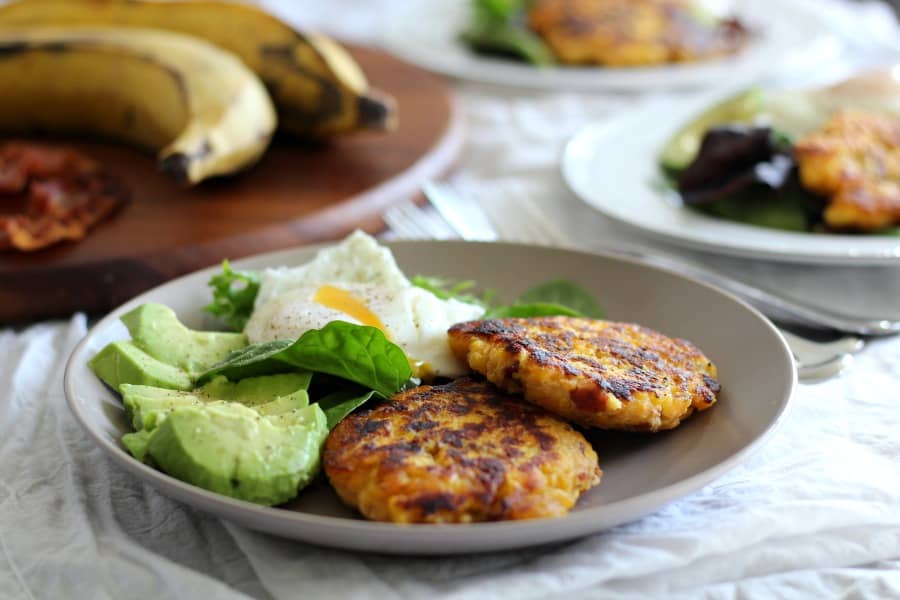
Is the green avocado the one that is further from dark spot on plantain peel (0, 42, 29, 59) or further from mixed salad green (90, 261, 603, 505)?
dark spot on plantain peel (0, 42, 29, 59)

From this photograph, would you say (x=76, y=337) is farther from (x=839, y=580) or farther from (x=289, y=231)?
(x=839, y=580)

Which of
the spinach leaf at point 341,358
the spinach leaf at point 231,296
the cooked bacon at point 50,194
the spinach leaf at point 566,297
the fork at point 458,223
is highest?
the spinach leaf at point 341,358

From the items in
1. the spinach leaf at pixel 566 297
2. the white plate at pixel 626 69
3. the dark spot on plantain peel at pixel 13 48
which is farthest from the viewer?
the white plate at pixel 626 69

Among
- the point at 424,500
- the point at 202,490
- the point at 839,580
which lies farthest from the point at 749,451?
the point at 202,490

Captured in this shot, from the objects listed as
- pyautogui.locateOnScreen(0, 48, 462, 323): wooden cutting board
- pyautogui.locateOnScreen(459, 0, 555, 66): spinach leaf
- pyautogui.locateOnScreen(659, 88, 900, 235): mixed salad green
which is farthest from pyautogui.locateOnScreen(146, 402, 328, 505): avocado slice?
pyautogui.locateOnScreen(459, 0, 555, 66): spinach leaf

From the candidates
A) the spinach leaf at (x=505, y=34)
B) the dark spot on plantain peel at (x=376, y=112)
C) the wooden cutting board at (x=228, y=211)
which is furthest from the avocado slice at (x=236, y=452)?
the spinach leaf at (x=505, y=34)

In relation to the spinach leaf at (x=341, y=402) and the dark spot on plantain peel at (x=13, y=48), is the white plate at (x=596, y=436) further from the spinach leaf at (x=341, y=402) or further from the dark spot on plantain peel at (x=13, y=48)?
the dark spot on plantain peel at (x=13, y=48)
